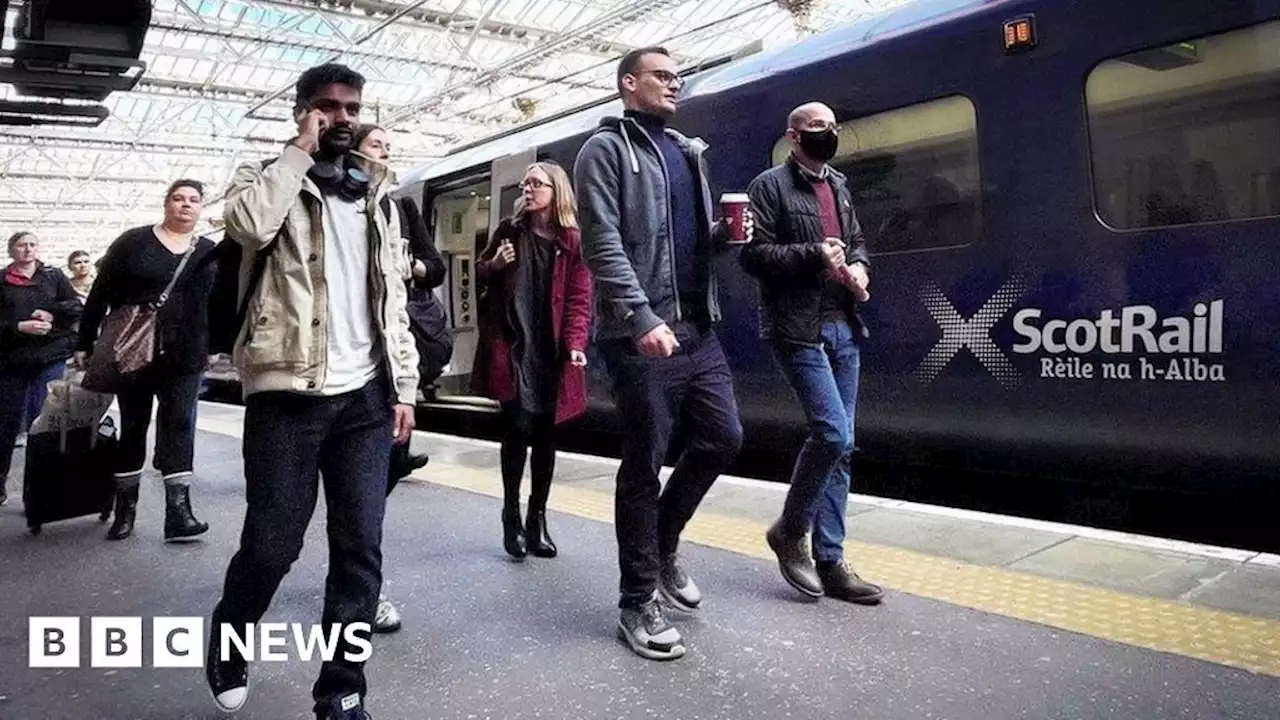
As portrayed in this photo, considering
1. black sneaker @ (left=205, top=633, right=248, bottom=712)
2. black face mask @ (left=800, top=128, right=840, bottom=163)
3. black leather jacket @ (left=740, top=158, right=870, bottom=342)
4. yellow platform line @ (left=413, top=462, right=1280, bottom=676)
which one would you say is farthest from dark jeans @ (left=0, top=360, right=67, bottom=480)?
black face mask @ (left=800, top=128, right=840, bottom=163)

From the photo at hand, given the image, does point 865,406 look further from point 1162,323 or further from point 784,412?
point 1162,323

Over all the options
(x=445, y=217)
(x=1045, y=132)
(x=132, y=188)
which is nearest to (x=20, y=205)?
(x=132, y=188)

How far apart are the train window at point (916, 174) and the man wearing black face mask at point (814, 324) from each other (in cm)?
156

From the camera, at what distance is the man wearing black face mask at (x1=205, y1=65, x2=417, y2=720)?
2125 mm

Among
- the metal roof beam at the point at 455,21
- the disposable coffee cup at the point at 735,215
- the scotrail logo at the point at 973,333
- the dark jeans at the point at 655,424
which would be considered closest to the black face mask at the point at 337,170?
the dark jeans at the point at 655,424

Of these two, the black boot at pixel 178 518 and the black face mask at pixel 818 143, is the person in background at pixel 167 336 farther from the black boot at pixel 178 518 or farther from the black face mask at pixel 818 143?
the black face mask at pixel 818 143

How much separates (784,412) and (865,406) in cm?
58

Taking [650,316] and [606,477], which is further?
[606,477]

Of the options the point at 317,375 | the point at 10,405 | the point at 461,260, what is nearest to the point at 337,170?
the point at 317,375

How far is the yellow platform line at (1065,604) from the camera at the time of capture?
2578mm

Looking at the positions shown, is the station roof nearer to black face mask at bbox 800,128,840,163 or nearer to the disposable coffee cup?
black face mask at bbox 800,128,840,163

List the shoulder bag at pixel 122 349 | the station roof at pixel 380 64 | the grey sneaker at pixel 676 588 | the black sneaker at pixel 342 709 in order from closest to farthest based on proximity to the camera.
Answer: the black sneaker at pixel 342 709
the grey sneaker at pixel 676 588
the shoulder bag at pixel 122 349
the station roof at pixel 380 64

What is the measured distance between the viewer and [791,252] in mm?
2988

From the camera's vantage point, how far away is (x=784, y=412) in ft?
17.5
